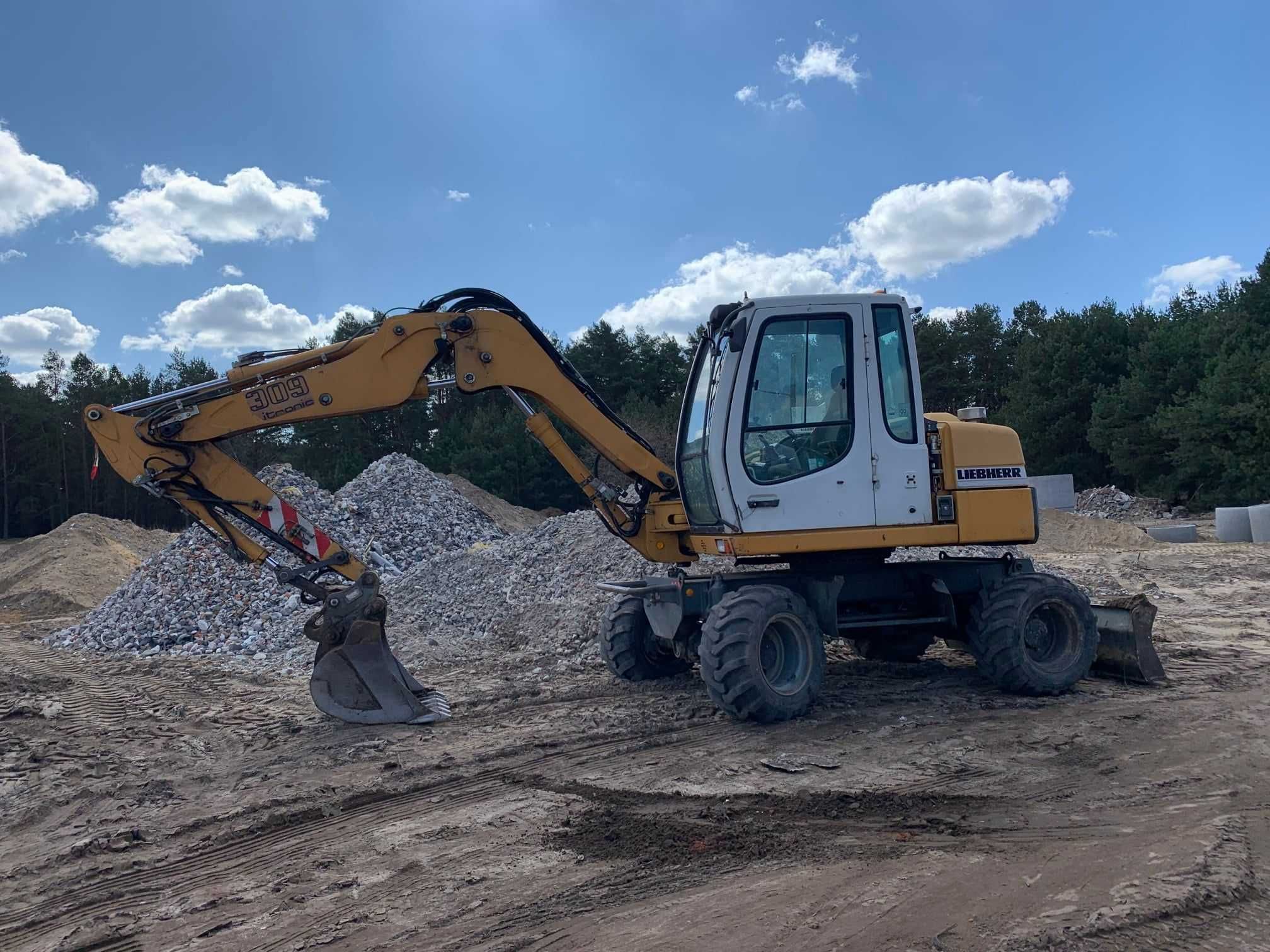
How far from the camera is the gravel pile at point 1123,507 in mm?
29812

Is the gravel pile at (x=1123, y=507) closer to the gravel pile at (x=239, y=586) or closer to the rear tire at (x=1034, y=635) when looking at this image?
the gravel pile at (x=239, y=586)

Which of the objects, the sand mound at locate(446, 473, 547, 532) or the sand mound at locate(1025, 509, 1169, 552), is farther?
the sand mound at locate(446, 473, 547, 532)

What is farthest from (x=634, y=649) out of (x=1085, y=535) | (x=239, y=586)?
(x=1085, y=535)

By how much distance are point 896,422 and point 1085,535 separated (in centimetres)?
1687

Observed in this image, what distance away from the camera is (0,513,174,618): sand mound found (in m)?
18.1

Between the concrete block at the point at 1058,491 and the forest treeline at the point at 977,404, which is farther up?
the forest treeline at the point at 977,404

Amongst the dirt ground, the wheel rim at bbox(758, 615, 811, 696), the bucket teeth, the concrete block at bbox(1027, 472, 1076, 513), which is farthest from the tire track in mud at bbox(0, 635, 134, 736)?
the concrete block at bbox(1027, 472, 1076, 513)

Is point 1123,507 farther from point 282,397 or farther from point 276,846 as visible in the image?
point 276,846

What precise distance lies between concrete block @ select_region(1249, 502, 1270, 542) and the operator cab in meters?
16.8

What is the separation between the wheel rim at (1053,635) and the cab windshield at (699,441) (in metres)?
2.51

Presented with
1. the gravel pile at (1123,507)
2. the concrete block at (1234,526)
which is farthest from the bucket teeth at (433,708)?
the gravel pile at (1123,507)

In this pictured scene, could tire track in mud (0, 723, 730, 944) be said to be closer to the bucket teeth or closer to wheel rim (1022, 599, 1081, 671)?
the bucket teeth

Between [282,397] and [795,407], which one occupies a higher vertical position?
[282,397]

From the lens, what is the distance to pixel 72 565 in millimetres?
20828
